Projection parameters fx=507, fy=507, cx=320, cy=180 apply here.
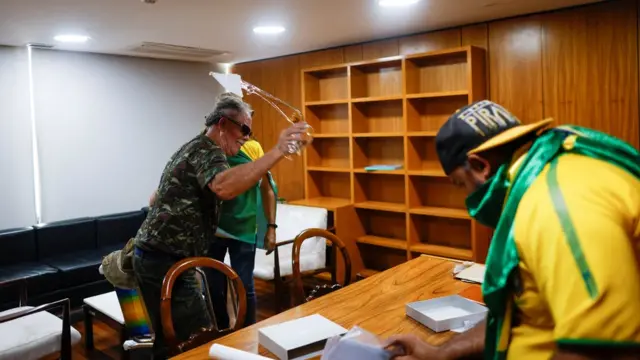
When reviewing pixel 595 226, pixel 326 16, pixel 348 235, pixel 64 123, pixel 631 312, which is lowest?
pixel 348 235

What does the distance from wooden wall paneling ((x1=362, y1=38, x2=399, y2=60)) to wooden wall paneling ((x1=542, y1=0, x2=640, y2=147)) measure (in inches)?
47.5

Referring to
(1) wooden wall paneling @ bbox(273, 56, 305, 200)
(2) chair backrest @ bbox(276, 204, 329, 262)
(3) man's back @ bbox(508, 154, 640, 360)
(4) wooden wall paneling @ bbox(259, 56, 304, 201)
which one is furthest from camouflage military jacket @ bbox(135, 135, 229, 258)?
(4) wooden wall paneling @ bbox(259, 56, 304, 201)

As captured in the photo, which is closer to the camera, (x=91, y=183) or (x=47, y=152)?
(x=47, y=152)

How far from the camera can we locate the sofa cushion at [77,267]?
3.94m

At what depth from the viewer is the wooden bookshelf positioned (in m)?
3.94

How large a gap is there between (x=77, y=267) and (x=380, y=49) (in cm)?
305

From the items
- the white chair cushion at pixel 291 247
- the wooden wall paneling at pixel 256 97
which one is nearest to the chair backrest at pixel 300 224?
the white chair cushion at pixel 291 247

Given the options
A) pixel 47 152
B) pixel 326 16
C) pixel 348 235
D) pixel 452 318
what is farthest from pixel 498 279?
pixel 47 152

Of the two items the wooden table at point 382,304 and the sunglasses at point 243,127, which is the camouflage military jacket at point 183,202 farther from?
the wooden table at point 382,304

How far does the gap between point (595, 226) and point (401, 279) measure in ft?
4.75

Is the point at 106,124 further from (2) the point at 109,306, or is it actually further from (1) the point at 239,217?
(1) the point at 239,217

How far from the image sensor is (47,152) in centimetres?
449

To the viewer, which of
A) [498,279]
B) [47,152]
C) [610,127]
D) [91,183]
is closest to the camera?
[498,279]

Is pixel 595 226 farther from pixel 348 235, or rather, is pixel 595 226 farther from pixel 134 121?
pixel 134 121
